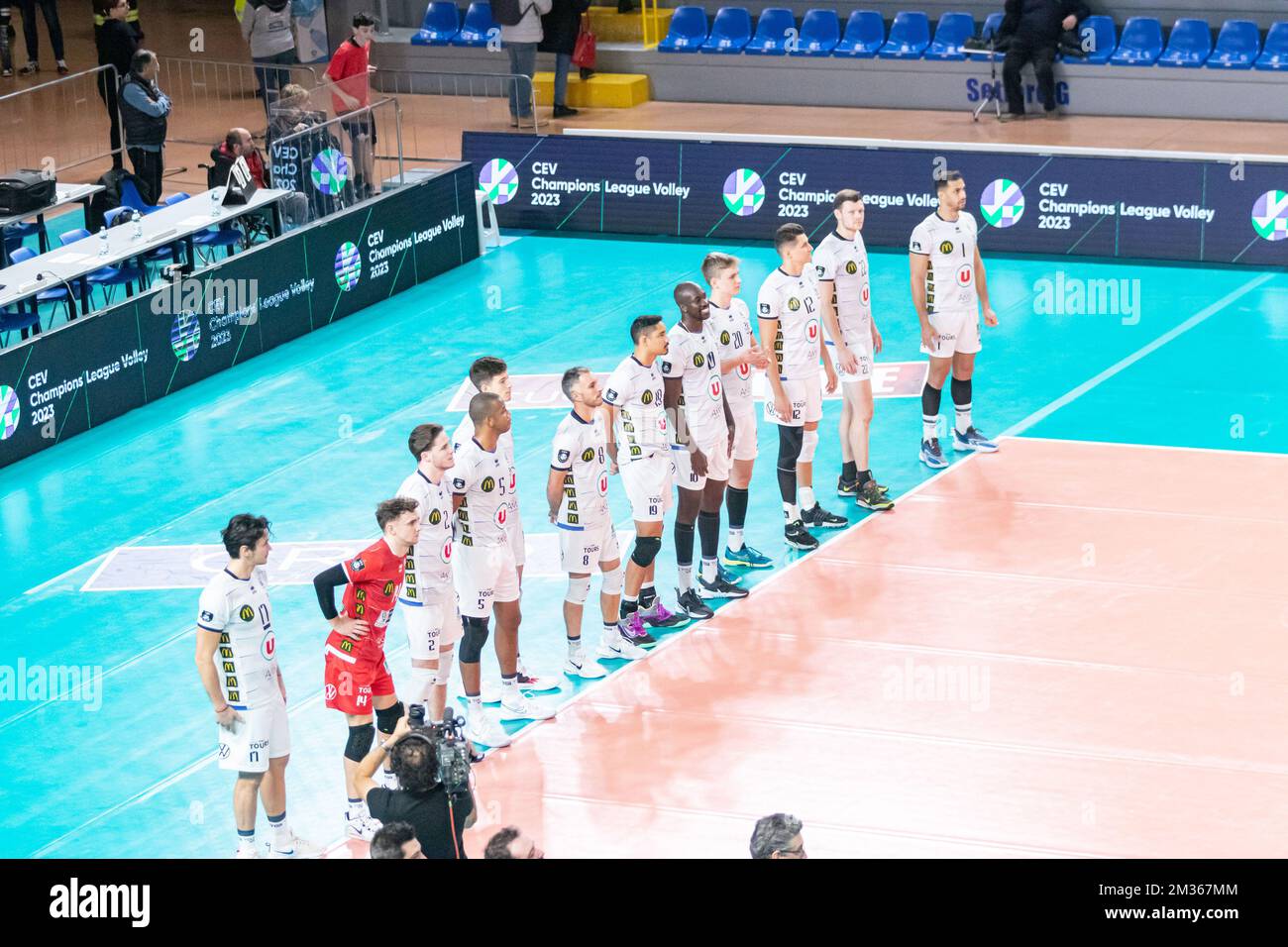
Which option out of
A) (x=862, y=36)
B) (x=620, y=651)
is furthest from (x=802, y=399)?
(x=862, y=36)

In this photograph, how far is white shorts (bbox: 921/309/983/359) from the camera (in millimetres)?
14734

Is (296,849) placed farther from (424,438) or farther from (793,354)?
(793,354)

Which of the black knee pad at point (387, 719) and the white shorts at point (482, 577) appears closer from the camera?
the black knee pad at point (387, 719)

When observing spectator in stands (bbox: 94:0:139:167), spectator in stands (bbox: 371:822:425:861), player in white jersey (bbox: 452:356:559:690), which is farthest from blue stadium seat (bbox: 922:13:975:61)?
spectator in stands (bbox: 371:822:425:861)

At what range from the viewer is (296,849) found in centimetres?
964

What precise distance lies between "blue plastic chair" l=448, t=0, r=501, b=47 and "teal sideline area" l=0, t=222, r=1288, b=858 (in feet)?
26.0

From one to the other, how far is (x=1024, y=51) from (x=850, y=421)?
1263 centimetres

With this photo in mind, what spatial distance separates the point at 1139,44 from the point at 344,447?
47.8 feet

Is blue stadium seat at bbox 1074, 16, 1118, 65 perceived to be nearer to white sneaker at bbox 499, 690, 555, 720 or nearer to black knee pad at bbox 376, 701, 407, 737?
white sneaker at bbox 499, 690, 555, 720

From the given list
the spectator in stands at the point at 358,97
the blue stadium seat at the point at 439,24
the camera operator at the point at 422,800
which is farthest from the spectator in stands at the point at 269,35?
the camera operator at the point at 422,800

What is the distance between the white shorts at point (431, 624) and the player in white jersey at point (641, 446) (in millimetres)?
1720

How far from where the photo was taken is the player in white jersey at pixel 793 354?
13086mm

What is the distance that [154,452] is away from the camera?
53.8 ft

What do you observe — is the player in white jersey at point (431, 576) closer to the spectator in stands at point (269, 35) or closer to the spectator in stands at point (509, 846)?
the spectator in stands at point (509, 846)
